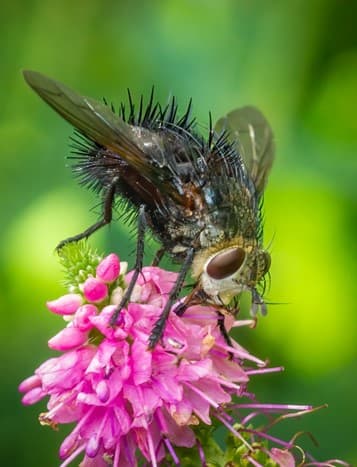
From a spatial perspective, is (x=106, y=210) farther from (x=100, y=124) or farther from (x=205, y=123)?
(x=205, y=123)

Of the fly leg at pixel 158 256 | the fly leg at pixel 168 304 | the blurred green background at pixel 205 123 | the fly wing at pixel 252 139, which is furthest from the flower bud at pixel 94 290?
the blurred green background at pixel 205 123

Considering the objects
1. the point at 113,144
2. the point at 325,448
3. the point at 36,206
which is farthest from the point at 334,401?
the point at 113,144

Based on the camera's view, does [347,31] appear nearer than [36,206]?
No

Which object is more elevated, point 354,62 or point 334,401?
point 354,62

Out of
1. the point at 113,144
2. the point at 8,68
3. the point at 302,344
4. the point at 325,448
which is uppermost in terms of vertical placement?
the point at 8,68

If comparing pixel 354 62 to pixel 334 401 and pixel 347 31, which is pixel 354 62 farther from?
pixel 334 401

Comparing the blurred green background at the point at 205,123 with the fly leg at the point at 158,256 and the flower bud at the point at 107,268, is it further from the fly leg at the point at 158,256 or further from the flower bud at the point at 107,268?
the flower bud at the point at 107,268

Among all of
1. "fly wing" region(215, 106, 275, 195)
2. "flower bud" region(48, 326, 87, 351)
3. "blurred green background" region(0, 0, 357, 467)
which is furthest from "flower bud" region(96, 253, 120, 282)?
"blurred green background" region(0, 0, 357, 467)

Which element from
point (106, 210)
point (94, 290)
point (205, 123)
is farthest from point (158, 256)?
point (205, 123)
